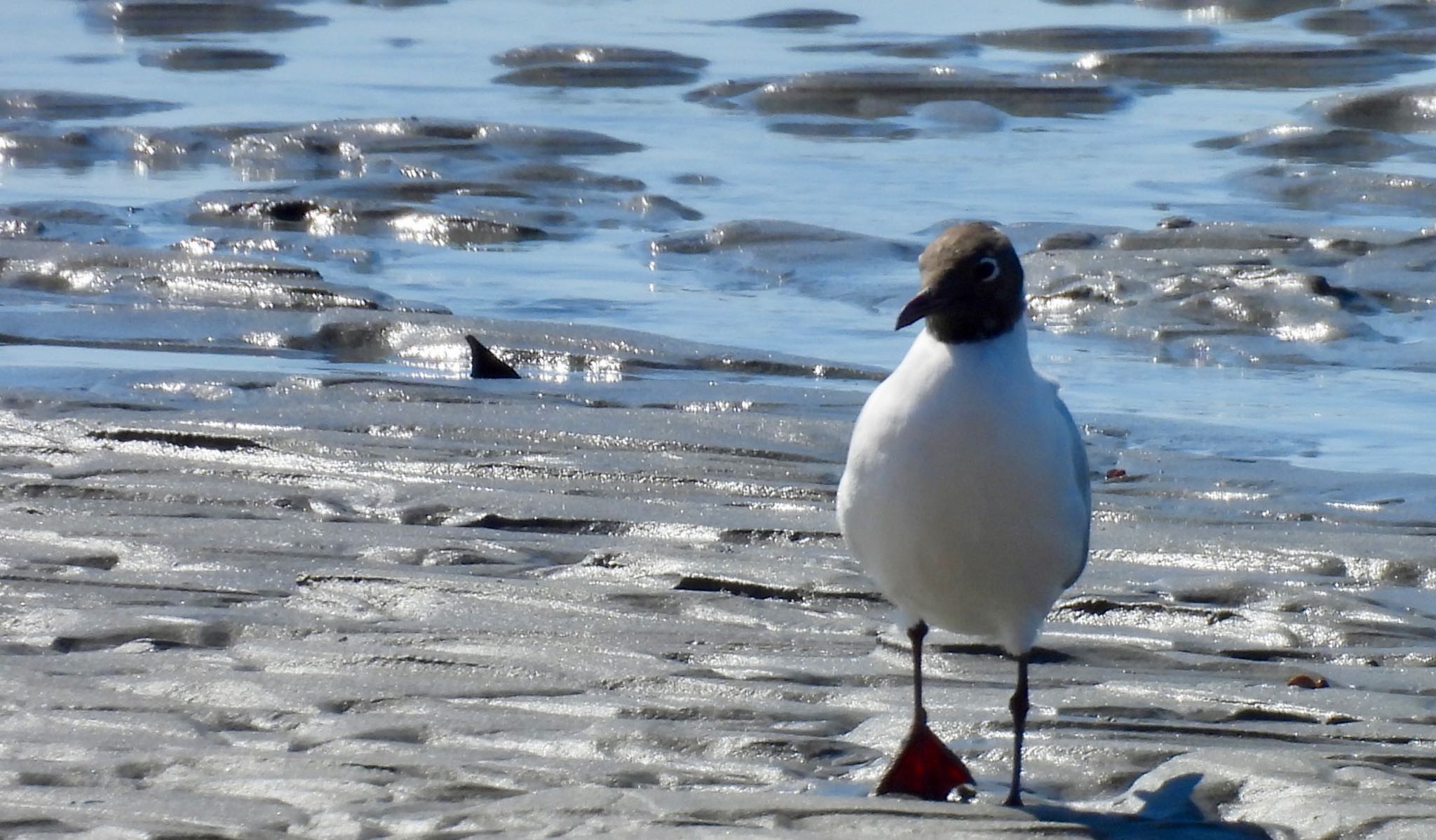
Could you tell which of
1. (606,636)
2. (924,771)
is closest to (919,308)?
(924,771)

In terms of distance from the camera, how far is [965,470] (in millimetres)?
4168

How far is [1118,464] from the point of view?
6.77 m

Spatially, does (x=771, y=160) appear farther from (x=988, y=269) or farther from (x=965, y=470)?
(x=965, y=470)

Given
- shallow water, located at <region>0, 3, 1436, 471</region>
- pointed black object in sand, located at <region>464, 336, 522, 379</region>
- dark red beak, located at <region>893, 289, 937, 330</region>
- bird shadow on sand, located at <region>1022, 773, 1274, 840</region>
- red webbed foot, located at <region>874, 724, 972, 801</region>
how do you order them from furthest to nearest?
shallow water, located at <region>0, 3, 1436, 471</region>, pointed black object in sand, located at <region>464, 336, 522, 379</region>, dark red beak, located at <region>893, 289, 937, 330</region>, red webbed foot, located at <region>874, 724, 972, 801</region>, bird shadow on sand, located at <region>1022, 773, 1274, 840</region>

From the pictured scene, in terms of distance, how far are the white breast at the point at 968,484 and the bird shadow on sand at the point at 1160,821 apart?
0.49 m

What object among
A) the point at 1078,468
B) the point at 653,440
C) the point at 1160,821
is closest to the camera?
the point at 1160,821

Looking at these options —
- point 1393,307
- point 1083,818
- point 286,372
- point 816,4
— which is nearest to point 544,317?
point 286,372

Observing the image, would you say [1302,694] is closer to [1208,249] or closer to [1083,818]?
[1083,818]

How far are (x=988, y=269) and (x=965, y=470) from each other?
410 millimetres

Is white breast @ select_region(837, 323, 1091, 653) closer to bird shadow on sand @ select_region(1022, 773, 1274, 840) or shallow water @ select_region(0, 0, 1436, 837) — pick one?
shallow water @ select_region(0, 0, 1436, 837)

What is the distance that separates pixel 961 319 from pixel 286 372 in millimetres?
4130

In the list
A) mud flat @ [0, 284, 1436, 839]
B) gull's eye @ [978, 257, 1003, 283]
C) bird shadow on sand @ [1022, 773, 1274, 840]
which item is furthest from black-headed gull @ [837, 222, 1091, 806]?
mud flat @ [0, 284, 1436, 839]

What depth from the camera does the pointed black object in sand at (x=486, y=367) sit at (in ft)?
25.3

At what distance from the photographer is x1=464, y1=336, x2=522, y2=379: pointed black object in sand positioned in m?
7.71
